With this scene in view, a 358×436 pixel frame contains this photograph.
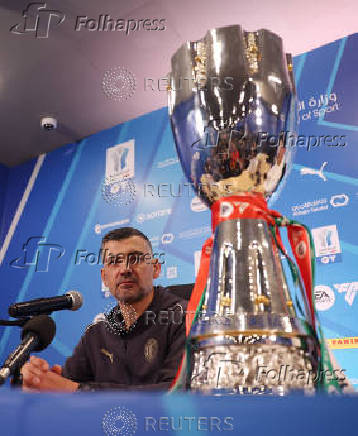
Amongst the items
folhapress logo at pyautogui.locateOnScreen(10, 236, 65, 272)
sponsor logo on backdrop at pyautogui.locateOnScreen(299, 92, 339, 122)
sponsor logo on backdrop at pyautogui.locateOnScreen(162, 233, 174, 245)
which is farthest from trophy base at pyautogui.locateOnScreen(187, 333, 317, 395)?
folhapress logo at pyautogui.locateOnScreen(10, 236, 65, 272)

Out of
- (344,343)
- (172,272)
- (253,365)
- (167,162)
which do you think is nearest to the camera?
(253,365)

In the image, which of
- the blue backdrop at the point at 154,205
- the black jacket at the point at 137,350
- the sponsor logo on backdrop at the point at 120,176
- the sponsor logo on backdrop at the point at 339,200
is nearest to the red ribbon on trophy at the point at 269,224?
the black jacket at the point at 137,350

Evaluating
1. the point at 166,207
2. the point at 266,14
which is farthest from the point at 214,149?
the point at 166,207

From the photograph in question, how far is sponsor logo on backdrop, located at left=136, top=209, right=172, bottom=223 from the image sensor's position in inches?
82.7

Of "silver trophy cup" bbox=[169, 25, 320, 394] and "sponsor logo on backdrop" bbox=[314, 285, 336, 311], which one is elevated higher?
"sponsor logo on backdrop" bbox=[314, 285, 336, 311]

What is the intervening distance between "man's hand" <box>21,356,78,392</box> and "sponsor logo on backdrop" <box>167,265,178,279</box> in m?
1.24

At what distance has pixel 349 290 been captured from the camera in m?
1.48

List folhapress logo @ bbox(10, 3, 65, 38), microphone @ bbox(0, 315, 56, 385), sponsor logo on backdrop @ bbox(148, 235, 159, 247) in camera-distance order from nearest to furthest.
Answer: microphone @ bbox(0, 315, 56, 385) < folhapress logo @ bbox(10, 3, 65, 38) < sponsor logo on backdrop @ bbox(148, 235, 159, 247)

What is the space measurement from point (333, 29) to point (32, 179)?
74.4 inches

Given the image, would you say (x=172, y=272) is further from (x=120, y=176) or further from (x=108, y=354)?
(x=108, y=354)

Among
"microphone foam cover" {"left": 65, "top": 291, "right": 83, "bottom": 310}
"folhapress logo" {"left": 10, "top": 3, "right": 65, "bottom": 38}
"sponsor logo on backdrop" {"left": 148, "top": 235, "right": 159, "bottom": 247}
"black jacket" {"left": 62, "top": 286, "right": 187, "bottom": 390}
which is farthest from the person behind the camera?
"sponsor logo on backdrop" {"left": 148, "top": 235, "right": 159, "bottom": 247}

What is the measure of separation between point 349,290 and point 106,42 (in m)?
1.40

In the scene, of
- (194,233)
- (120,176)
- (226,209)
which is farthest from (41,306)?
(120,176)

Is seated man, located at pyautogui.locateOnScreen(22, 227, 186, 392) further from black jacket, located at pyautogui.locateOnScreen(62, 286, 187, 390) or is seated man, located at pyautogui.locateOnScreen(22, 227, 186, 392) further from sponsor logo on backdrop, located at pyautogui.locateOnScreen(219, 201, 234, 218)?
sponsor logo on backdrop, located at pyautogui.locateOnScreen(219, 201, 234, 218)
